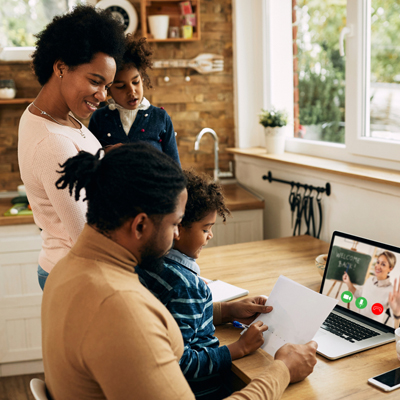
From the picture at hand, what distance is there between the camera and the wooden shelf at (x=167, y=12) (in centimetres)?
267

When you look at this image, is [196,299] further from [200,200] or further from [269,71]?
[269,71]

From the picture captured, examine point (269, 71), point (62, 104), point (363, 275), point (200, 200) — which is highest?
point (269, 71)

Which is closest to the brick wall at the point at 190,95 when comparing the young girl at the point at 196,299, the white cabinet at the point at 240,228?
the white cabinet at the point at 240,228

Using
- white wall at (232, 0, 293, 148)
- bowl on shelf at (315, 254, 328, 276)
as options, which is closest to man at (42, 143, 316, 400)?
bowl on shelf at (315, 254, 328, 276)

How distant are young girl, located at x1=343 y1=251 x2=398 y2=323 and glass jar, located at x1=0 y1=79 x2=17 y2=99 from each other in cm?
222

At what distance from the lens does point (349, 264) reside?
143 cm

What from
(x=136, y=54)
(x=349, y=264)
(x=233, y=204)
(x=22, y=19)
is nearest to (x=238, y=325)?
(x=349, y=264)

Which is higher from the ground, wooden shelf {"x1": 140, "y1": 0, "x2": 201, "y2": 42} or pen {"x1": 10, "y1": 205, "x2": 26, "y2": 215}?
wooden shelf {"x1": 140, "y1": 0, "x2": 201, "y2": 42}

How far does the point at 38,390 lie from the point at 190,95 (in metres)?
2.26

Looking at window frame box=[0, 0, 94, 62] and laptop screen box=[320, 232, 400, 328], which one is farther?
window frame box=[0, 0, 94, 62]

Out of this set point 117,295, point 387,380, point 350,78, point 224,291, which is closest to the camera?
point 117,295

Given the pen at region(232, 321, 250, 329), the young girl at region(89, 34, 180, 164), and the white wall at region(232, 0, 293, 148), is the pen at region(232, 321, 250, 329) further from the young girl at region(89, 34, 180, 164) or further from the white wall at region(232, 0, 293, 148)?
the white wall at region(232, 0, 293, 148)

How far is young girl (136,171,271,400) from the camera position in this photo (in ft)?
3.58

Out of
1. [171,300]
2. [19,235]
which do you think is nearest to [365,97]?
[171,300]
